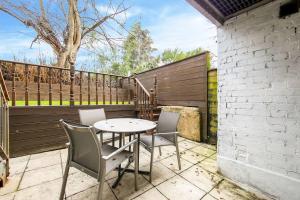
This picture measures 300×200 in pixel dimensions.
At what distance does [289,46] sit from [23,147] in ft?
13.8

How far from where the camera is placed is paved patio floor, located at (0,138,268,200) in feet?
4.96

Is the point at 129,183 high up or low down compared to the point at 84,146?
down

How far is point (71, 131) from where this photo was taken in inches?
47.8

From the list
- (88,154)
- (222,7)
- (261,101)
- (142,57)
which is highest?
(142,57)

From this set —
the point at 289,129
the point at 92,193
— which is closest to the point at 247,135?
the point at 289,129

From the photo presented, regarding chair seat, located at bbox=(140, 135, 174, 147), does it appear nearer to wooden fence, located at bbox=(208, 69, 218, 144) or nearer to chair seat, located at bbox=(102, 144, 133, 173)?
chair seat, located at bbox=(102, 144, 133, 173)

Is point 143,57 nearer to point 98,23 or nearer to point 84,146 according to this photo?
point 98,23

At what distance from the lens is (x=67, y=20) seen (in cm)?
558

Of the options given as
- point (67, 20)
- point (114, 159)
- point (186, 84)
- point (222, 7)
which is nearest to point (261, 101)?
point (222, 7)

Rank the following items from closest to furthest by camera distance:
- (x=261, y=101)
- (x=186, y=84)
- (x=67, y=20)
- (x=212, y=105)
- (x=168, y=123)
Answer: (x=261, y=101), (x=168, y=123), (x=212, y=105), (x=186, y=84), (x=67, y=20)

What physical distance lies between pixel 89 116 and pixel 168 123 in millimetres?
1333

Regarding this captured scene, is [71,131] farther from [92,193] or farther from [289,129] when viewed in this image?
[289,129]

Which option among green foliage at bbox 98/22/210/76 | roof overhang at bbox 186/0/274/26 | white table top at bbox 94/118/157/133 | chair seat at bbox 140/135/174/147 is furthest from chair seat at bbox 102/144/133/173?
green foliage at bbox 98/22/210/76

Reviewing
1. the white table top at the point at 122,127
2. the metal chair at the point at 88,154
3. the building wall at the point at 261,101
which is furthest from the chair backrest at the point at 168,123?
the metal chair at the point at 88,154
